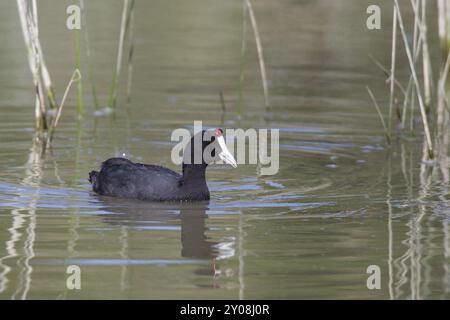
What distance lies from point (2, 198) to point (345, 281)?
3140 millimetres

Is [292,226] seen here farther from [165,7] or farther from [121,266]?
[165,7]

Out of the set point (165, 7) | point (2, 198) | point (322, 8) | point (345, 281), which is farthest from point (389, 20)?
point (345, 281)

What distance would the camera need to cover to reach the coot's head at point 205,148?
7.87m

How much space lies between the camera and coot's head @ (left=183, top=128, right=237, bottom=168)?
7871 millimetres

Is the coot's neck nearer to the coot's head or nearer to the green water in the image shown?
the coot's head

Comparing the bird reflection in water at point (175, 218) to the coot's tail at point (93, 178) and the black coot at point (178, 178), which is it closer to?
the black coot at point (178, 178)

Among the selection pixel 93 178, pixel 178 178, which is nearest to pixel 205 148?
pixel 178 178

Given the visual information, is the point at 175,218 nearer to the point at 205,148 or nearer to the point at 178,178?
the point at 178,178

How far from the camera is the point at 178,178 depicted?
802 centimetres

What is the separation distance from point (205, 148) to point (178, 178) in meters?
0.33

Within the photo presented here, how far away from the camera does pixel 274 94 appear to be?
41.5 feet

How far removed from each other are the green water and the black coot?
108 millimetres

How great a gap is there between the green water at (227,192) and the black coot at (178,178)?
0.11 metres

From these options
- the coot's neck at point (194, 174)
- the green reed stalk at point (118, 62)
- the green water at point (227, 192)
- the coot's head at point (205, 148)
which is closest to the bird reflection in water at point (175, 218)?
the green water at point (227, 192)
